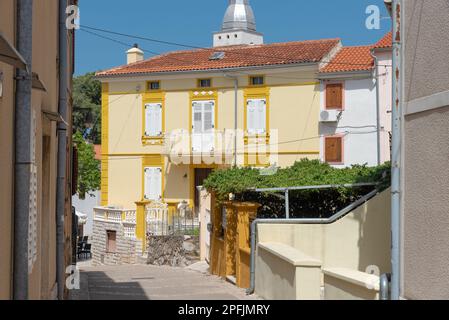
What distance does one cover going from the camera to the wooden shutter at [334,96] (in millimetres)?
31656

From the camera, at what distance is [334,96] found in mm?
31797

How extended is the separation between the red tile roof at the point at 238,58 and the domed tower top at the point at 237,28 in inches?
1006

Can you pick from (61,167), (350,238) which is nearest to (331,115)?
(350,238)

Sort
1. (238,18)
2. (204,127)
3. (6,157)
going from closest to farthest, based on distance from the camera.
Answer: (6,157) → (204,127) → (238,18)

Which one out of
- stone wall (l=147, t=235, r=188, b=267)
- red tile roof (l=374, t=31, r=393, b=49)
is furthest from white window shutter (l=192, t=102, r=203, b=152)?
red tile roof (l=374, t=31, r=393, b=49)

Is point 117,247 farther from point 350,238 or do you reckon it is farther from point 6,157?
point 6,157

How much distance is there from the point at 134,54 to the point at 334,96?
12.9 m

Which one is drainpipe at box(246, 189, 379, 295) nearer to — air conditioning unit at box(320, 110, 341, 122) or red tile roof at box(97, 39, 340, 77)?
air conditioning unit at box(320, 110, 341, 122)

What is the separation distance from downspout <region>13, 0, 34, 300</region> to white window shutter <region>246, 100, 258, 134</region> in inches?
1088

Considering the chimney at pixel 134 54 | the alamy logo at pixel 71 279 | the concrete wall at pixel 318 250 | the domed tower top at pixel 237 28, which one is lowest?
the alamy logo at pixel 71 279

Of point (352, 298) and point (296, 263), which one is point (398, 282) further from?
point (296, 263)

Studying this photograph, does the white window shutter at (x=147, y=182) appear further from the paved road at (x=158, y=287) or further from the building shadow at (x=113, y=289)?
the building shadow at (x=113, y=289)

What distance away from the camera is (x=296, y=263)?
10.8 meters

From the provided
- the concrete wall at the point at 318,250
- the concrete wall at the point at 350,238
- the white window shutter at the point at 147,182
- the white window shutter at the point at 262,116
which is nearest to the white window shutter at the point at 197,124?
the white window shutter at the point at 147,182
